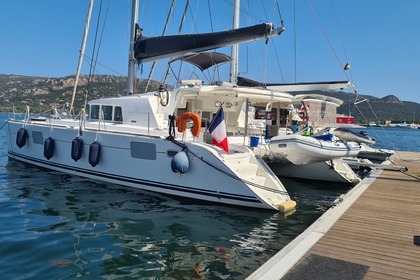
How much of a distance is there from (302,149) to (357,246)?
4185mm

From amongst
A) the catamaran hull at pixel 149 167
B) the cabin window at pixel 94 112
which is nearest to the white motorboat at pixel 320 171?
the catamaran hull at pixel 149 167

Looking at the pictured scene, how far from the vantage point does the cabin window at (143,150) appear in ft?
30.1

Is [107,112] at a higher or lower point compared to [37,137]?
higher

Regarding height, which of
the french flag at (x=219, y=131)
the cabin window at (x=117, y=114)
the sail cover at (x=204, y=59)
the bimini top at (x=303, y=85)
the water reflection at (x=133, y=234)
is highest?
the sail cover at (x=204, y=59)

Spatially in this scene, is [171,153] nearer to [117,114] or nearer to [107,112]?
[117,114]

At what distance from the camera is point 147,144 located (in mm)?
9227

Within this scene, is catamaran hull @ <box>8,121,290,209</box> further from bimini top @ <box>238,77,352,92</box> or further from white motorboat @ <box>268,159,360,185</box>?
bimini top @ <box>238,77,352,92</box>

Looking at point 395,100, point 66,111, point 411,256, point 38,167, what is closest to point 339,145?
point 411,256

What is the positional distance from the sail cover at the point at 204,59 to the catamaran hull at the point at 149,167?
378 cm

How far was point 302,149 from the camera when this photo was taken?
8922 millimetres

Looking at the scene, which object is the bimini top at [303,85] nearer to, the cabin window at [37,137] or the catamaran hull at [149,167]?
the catamaran hull at [149,167]

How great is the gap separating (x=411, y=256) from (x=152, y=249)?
12.1ft

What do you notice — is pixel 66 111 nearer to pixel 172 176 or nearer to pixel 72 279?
pixel 172 176

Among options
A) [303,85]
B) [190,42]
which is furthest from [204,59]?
[303,85]
